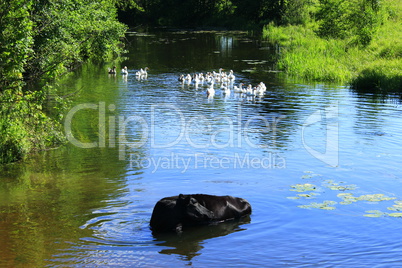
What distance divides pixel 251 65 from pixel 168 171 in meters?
23.8

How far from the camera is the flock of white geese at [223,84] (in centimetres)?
2655

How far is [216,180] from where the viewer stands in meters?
13.3

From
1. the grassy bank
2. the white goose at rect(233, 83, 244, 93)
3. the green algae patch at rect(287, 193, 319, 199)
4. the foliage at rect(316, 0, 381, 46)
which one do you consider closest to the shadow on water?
the green algae patch at rect(287, 193, 319, 199)

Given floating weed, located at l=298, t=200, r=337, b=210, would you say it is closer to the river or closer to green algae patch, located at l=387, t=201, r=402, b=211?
the river

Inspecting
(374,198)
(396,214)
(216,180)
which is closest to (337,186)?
(374,198)

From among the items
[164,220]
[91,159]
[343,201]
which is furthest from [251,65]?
[164,220]

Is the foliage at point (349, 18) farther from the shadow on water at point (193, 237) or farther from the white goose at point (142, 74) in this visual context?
the shadow on water at point (193, 237)

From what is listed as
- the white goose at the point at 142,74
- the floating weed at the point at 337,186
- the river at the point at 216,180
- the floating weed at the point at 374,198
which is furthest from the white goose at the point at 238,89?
the floating weed at the point at 374,198

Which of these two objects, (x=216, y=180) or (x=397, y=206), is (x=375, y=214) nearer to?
(x=397, y=206)

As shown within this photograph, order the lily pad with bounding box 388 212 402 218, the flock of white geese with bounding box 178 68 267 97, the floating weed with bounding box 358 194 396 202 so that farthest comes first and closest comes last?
the flock of white geese with bounding box 178 68 267 97
the floating weed with bounding box 358 194 396 202
the lily pad with bounding box 388 212 402 218

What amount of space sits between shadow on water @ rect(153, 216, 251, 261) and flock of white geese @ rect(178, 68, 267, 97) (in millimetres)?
16246

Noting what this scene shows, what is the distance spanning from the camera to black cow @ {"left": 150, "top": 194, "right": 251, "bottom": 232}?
9.80m

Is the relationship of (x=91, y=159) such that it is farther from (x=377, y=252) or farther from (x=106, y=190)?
(x=377, y=252)

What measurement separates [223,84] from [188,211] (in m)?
19.3
